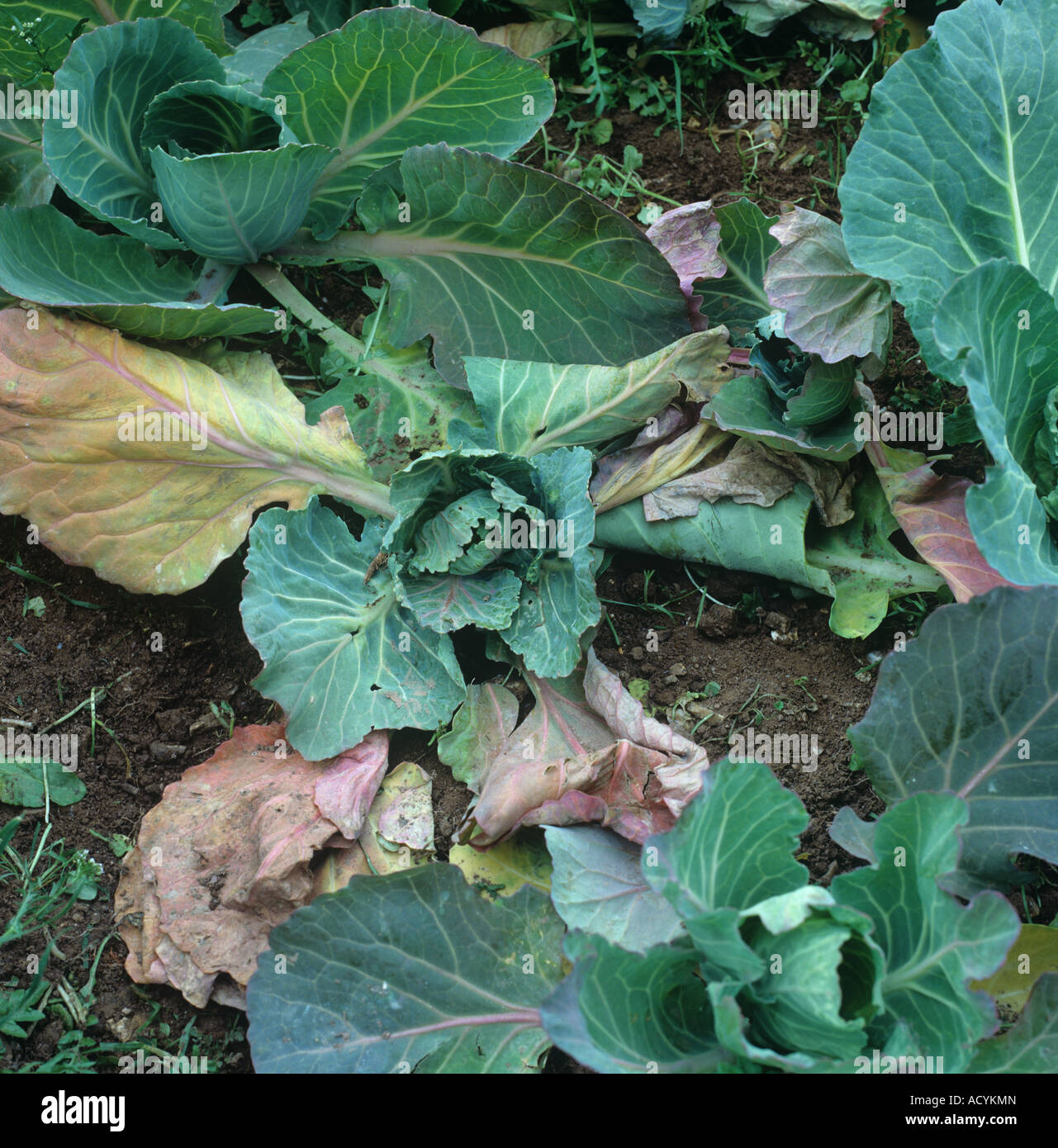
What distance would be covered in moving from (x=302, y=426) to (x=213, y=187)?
606mm

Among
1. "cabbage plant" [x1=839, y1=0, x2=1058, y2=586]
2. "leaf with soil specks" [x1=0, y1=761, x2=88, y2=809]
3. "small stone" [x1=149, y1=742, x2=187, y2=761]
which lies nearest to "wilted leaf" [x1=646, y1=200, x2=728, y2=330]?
"cabbage plant" [x1=839, y1=0, x2=1058, y2=586]

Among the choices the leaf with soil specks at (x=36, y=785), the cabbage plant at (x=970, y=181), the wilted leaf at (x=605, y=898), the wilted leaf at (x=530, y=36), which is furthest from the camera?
the wilted leaf at (x=530, y=36)

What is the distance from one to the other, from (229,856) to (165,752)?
1.18 feet

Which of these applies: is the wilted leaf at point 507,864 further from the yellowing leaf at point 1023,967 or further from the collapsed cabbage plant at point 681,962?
the yellowing leaf at point 1023,967

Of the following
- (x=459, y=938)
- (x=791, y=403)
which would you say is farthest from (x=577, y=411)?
(x=459, y=938)

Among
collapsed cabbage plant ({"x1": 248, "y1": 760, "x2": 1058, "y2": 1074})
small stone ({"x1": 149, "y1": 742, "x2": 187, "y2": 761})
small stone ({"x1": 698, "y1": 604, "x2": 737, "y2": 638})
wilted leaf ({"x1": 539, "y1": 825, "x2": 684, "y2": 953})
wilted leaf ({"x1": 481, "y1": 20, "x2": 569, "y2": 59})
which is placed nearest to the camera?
collapsed cabbage plant ({"x1": 248, "y1": 760, "x2": 1058, "y2": 1074})

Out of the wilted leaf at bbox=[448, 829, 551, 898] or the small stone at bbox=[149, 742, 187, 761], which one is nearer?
the wilted leaf at bbox=[448, 829, 551, 898]

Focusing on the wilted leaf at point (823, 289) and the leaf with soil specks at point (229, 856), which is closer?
the leaf with soil specks at point (229, 856)

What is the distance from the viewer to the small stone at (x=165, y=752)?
102 inches

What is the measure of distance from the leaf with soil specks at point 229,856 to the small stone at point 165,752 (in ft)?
0.40

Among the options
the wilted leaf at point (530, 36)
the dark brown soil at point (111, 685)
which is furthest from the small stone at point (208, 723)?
the wilted leaf at point (530, 36)

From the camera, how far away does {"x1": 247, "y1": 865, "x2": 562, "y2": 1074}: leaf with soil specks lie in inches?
82.1

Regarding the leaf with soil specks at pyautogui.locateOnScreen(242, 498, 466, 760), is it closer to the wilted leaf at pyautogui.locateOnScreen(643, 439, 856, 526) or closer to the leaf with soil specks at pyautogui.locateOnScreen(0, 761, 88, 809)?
the leaf with soil specks at pyautogui.locateOnScreen(0, 761, 88, 809)

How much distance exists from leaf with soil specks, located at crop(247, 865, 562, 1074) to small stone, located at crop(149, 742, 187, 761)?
66cm
